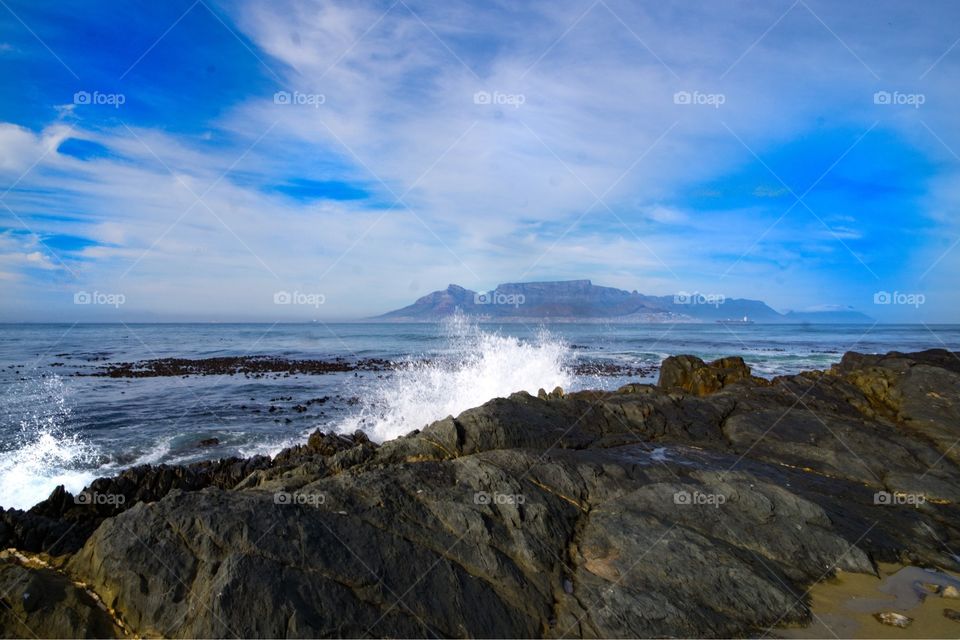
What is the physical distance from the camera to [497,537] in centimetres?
646

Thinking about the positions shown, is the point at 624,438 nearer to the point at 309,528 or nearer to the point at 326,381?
the point at 309,528

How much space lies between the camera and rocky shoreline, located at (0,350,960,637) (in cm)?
516

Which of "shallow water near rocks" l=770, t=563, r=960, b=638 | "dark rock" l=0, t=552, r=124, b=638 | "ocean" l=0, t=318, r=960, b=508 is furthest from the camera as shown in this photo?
"ocean" l=0, t=318, r=960, b=508

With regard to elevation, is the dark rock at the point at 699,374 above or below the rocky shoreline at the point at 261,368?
above

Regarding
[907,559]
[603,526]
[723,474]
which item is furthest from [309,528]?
[907,559]

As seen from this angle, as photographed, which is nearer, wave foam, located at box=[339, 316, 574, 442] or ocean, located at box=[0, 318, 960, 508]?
ocean, located at box=[0, 318, 960, 508]

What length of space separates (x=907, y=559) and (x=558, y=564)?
5.32 metres

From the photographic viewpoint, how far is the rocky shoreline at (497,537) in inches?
203

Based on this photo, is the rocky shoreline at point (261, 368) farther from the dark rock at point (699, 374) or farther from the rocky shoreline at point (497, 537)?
the rocky shoreline at point (497, 537)

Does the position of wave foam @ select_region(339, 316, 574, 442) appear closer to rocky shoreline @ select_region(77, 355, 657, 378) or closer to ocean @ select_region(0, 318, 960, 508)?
ocean @ select_region(0, 318, 960, 508)

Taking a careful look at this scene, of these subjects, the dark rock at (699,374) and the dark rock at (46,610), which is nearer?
the dark rock at (46,610)

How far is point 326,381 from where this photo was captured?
113 feet

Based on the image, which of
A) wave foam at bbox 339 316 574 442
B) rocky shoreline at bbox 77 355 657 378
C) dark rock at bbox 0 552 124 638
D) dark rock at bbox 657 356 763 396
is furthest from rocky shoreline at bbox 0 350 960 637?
rocky shoreline at bbox 77 355 657 378

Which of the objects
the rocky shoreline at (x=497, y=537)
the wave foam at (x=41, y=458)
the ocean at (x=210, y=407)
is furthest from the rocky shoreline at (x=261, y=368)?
the rocky shoreline at (x=497, y=537)
